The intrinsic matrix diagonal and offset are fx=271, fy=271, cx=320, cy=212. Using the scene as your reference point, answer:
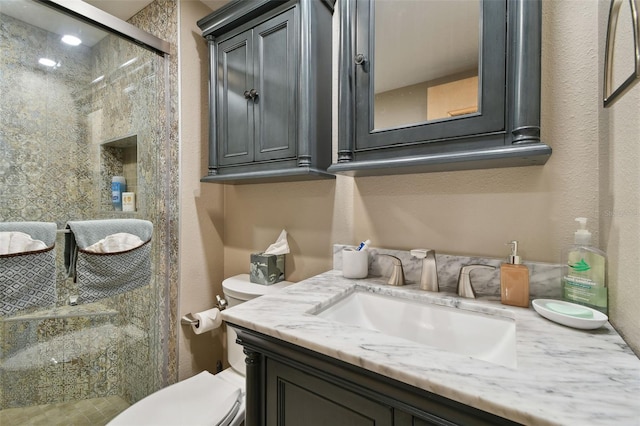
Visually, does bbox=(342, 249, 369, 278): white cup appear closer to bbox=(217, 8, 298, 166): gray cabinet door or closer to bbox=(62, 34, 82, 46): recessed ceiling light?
bbox=(217, 8, 298, 166): gray cabinet door

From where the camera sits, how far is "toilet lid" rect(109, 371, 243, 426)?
93 centimetres

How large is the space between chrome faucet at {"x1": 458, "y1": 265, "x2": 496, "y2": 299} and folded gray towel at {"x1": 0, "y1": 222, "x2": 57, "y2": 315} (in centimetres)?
146

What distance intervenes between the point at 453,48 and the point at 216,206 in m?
1.33

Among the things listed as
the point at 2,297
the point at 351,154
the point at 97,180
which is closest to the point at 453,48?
the point at 351,154

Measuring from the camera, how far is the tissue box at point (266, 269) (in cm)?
125

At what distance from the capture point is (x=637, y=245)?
50 cm

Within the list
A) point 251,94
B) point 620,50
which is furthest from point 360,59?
point 620,50

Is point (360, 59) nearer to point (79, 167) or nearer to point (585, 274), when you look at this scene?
point (585, 274)

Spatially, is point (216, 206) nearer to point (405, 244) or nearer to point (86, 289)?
point (86, 289)

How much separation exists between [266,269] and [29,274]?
2.77 ft

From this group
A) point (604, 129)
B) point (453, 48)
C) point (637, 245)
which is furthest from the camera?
point (453, 48)

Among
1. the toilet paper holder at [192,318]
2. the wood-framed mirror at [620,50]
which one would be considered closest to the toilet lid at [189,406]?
the toilet paper holder at [192,318]

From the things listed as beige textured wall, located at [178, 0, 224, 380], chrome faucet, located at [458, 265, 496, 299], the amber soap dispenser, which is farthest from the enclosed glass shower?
the amber soap dispenser

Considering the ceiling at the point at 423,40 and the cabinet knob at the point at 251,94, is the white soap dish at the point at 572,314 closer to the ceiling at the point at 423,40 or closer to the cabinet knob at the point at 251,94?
the ceiling at the point at 423,40
